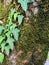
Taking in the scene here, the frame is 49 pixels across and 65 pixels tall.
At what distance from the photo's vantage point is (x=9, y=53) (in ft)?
11.2

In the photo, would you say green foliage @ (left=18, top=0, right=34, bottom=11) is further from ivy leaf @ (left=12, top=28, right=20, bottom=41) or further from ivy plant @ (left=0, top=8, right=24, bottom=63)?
ivy leaf @ (left=12, top=28, right=20, bottom=41)

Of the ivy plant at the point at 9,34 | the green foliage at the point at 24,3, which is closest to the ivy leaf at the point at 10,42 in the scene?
the ivy plant at the point at 9,34

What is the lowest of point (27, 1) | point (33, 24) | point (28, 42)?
point (28, 42)

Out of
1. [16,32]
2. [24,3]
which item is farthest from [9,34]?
[24,3]

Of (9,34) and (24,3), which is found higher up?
(24,3)

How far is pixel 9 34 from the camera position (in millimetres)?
3428

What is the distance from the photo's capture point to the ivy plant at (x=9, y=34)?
3.39 m

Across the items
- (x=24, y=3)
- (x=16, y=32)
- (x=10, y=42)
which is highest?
(x=24, y=3)

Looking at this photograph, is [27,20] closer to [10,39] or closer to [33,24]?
[33,24]

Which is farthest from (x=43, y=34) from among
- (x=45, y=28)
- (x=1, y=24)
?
(x=1, y=24)

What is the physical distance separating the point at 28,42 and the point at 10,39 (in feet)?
0.76

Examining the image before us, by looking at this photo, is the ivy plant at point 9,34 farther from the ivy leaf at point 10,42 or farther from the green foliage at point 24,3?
the green foliage at point 24,3

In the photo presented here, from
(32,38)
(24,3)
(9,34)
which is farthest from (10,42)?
(24,3)

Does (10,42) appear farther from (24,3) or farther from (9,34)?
(24,3)
